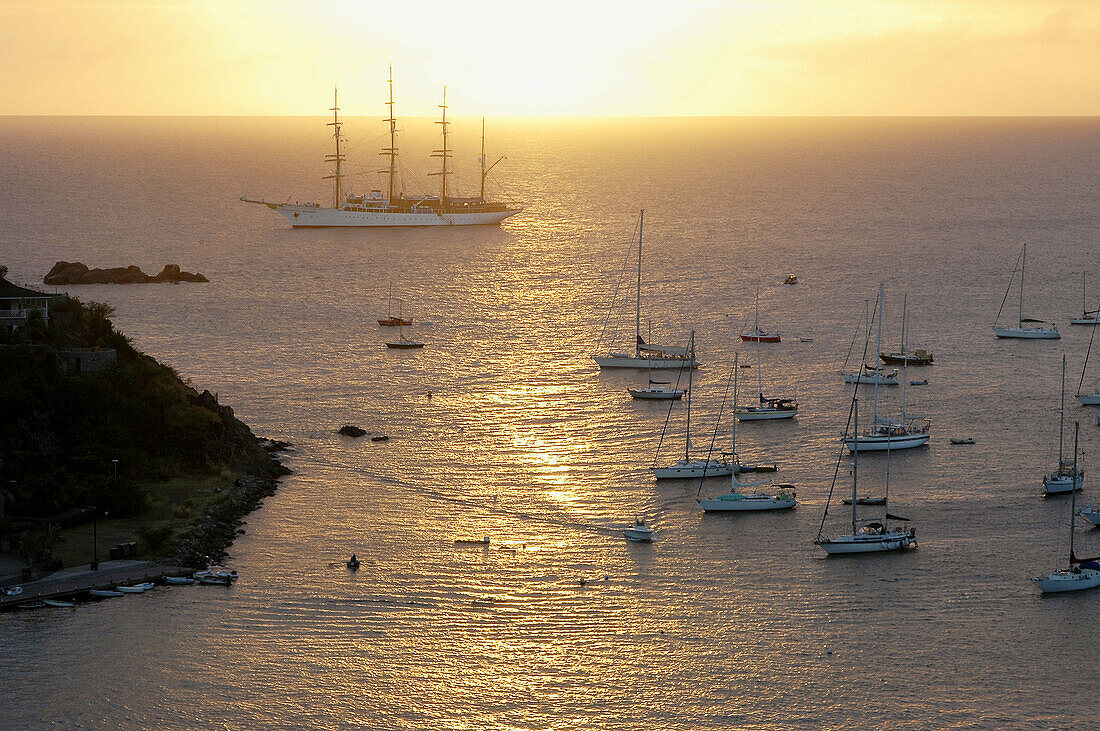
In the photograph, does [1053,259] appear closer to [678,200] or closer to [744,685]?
[678,200]

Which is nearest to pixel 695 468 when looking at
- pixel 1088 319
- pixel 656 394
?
pixel 656 394

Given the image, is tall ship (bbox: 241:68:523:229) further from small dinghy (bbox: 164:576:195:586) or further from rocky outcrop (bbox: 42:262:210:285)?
small dinghy (bbox: 164:576:195:586)

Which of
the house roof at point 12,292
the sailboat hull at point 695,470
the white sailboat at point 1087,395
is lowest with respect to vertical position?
the sailboat hull at point 695,470

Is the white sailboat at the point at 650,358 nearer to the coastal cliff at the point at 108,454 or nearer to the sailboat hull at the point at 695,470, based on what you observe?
the sailboat hull at the point at 695,470

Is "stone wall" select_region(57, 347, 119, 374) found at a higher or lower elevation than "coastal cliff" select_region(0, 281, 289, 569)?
higher

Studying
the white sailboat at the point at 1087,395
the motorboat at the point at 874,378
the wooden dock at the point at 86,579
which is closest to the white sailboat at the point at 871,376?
the motorboat at the point at 874,378

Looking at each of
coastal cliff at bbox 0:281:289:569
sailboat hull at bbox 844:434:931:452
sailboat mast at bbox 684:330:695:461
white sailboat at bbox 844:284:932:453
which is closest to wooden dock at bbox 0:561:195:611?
coastal cliff at bbox 0:281:289:569
